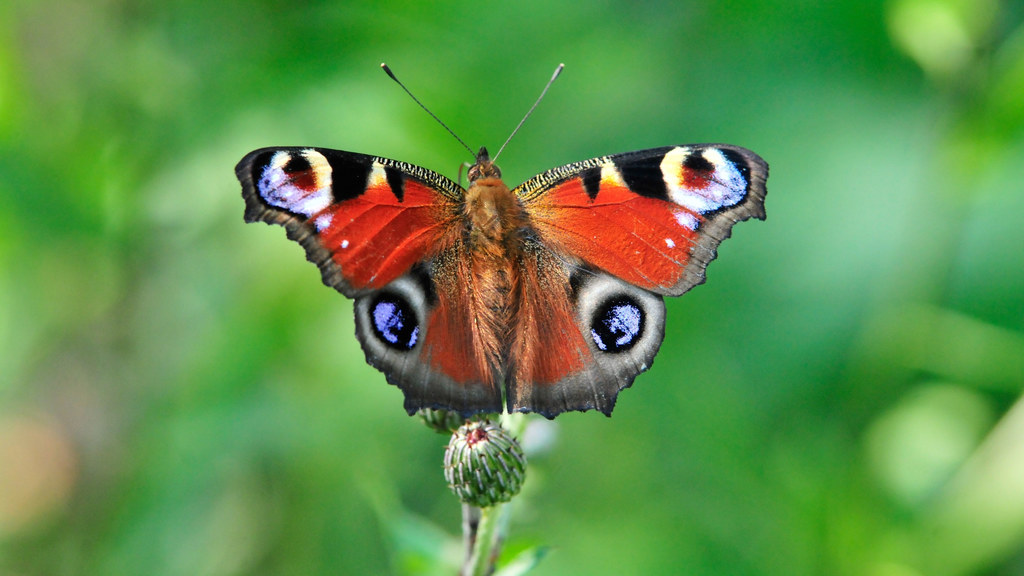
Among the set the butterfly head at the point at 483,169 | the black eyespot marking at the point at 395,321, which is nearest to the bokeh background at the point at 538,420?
the butterfly head at the point at 483,169

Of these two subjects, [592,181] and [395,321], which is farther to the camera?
[592,181]

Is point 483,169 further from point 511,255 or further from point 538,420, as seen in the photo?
point 538,420

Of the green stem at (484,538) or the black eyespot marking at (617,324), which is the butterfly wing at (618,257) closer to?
the black eyespot marking at (617,324)

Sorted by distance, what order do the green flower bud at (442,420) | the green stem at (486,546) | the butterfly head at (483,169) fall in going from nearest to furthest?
the green stem at (486,546), the green flower bud at (442,420), the butterfly head at (483,169)

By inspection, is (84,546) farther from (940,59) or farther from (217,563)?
(940,59)

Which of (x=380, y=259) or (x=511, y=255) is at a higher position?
(x=380, y=259)

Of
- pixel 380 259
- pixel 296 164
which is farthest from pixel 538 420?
pixel 296 164

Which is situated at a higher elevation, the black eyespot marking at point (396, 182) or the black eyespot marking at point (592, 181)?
the black eyespot marking at point (396, 182)

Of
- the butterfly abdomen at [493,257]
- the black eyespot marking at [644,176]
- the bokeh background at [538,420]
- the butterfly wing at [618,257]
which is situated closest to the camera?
the butterfly wing at [618,257]
